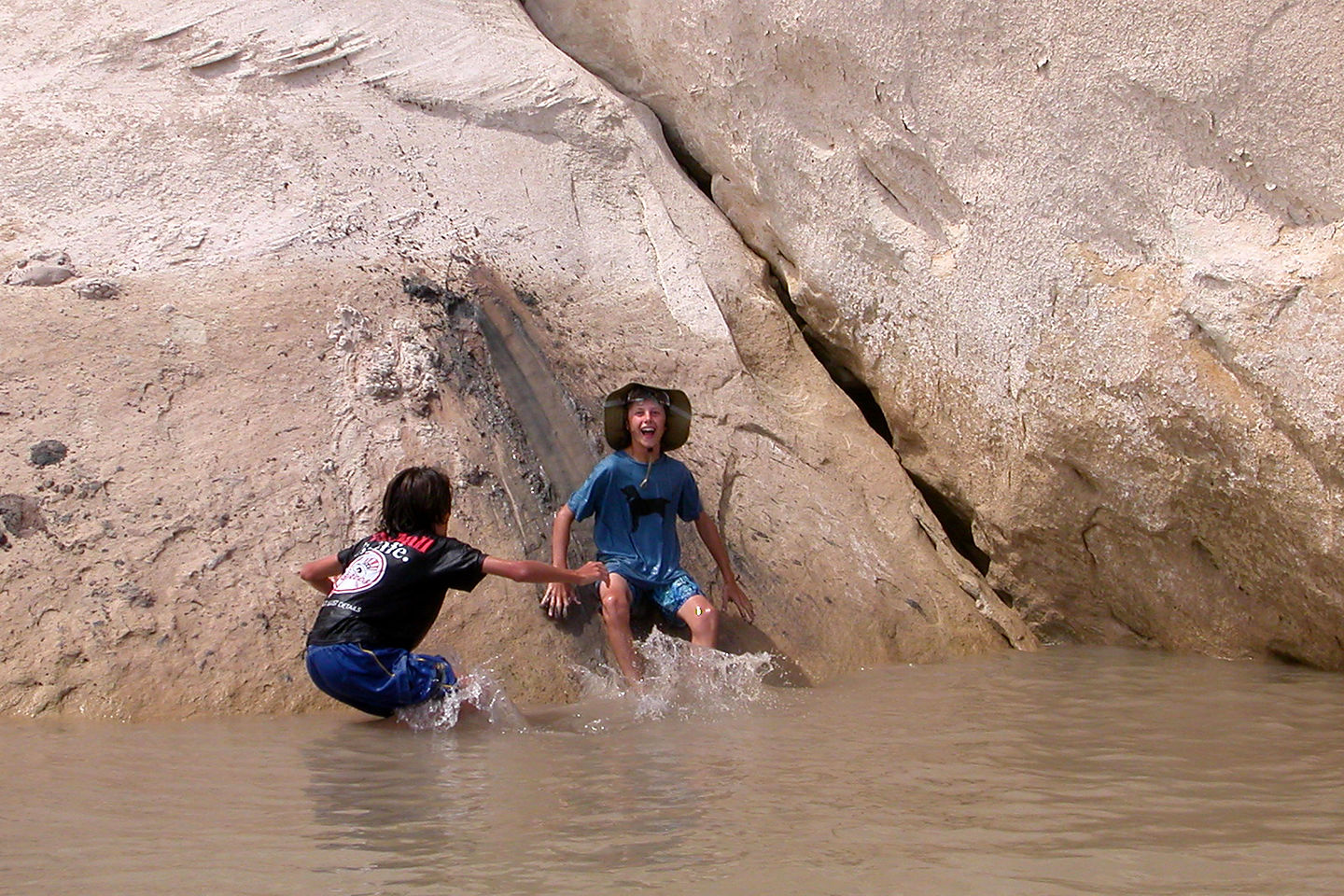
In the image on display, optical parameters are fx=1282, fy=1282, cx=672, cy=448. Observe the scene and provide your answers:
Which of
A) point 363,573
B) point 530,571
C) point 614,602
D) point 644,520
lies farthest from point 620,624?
point 363,573

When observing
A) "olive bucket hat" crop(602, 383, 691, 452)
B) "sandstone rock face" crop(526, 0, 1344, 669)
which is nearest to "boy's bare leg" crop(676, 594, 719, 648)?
"olive bucket hat" crop(602, 383, 691, 452)

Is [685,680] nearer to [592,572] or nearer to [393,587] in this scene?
[592,572]

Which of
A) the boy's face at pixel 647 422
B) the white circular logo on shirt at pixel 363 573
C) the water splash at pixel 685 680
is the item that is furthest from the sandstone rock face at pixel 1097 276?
the white circular logo on shirt at pixel 363 573

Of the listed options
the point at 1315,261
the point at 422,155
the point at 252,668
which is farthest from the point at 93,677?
the point at 1315,261

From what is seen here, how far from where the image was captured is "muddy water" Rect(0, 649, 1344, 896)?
2.17 metres

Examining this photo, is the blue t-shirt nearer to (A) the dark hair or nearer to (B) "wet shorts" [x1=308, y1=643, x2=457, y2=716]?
(A) the dark hair

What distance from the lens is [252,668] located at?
12.4ft

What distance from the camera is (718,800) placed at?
8.70 ft

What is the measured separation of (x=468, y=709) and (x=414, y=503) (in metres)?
0.61

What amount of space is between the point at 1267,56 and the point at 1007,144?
96 cm

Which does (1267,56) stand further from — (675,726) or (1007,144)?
(675,726)

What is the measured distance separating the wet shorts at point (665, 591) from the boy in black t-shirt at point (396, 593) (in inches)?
18.9

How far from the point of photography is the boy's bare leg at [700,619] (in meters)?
4.15

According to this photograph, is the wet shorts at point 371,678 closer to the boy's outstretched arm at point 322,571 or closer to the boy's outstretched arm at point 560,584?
the boy's outstretched arm at point 322,571
